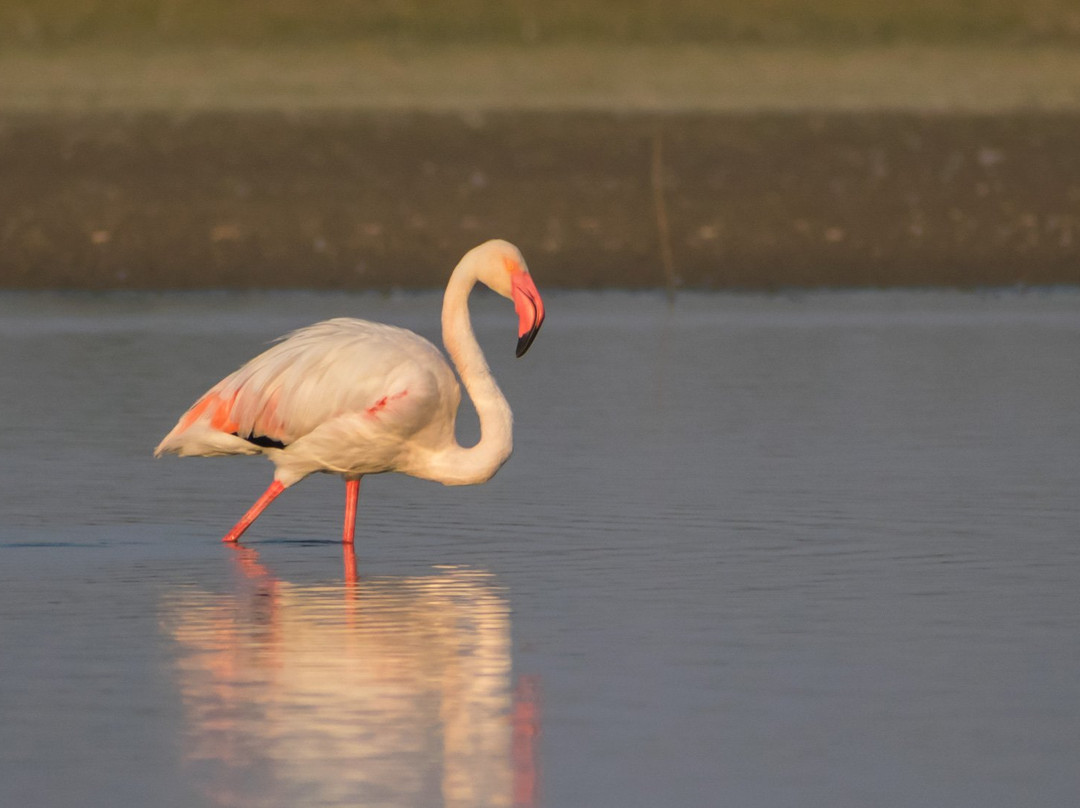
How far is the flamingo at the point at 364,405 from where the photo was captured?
10.6 meters

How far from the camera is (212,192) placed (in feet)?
76.8

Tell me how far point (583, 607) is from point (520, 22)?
2048 centimetres

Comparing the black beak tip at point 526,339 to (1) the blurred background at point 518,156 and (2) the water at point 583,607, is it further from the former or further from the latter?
(1) the blurred background at point 518,156

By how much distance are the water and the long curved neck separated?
271 millimetres

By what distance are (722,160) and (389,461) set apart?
14122 mm

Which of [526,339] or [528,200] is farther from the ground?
[528,200]

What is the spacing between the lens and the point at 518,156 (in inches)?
957

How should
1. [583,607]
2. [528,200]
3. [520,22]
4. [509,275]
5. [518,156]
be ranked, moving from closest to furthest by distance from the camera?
[583,607] < [509,275] < [528,200] < [518,156] < [520,22]

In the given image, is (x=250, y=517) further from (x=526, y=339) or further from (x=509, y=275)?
(x=509, y=275)

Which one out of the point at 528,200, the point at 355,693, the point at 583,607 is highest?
the point at 528,200

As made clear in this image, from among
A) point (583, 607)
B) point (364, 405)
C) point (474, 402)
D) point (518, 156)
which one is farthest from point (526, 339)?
point (518, 156)

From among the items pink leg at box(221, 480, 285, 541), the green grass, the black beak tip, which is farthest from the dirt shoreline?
pink leg at box(221, 480, 285, 541)

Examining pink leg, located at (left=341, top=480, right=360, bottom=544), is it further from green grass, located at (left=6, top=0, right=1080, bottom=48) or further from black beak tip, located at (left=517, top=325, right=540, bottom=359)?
green grass, located at (left=6, top=0, right=1080, bottom=48)

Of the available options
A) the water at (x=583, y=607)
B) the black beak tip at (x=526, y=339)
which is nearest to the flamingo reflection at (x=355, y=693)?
the water at (x=583, y=607)
